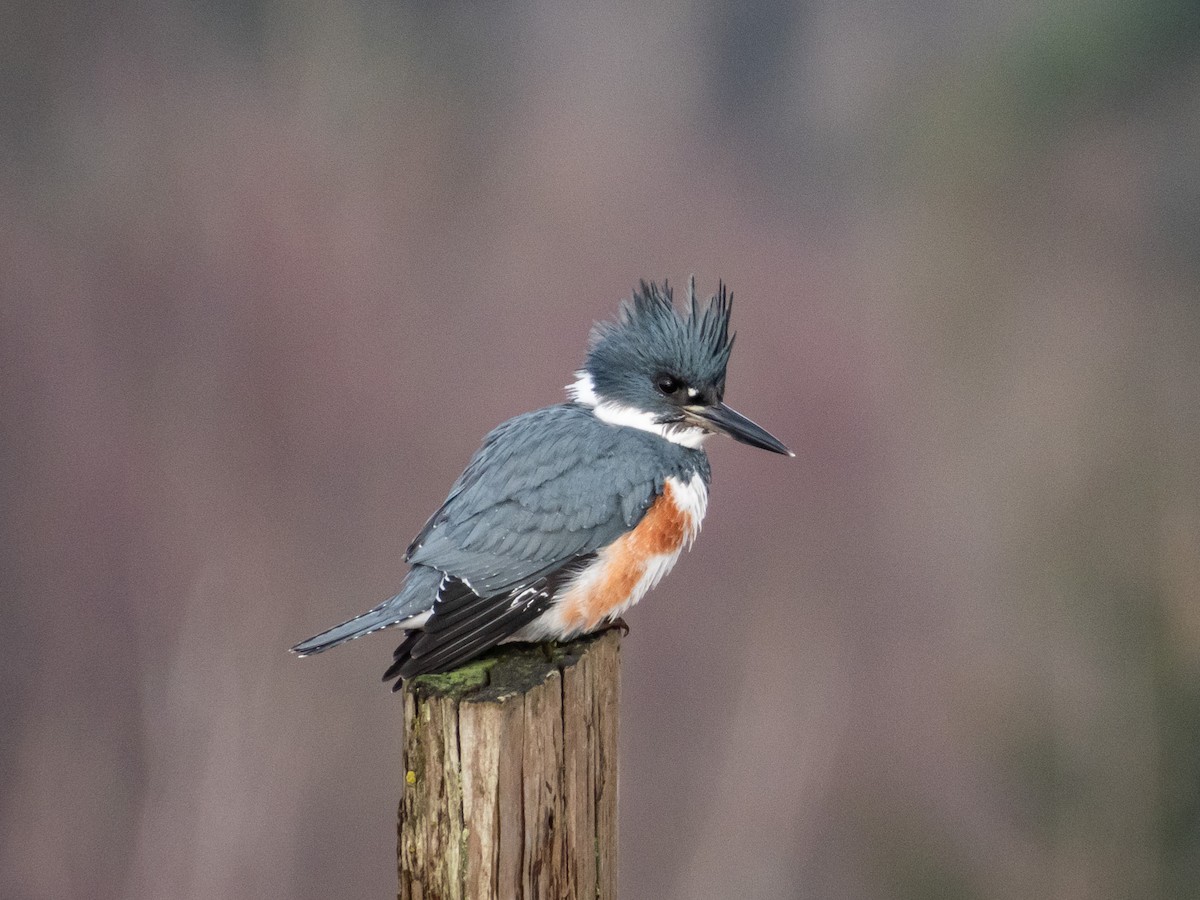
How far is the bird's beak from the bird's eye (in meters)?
0.04

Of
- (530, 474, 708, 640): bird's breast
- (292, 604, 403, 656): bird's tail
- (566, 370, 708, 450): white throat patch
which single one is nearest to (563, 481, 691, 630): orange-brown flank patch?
(530, 474, 708, 640): bird's breast

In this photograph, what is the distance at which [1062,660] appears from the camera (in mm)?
3365

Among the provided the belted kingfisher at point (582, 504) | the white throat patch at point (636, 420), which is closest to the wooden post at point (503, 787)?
the belted kingfisher at point (582, 504)

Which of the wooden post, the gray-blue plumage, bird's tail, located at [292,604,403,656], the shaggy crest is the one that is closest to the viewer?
the wooden post

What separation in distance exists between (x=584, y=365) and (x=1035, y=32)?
74.3 inches

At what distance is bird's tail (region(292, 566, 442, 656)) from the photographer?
5.93 ft

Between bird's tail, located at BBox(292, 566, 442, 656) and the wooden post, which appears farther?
bird's tail, located at BBox(292, 566, 442, 656)

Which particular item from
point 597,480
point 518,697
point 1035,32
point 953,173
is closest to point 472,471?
point 597,480

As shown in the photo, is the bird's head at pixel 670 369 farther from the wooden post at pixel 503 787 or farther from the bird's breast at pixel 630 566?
the wooden post at pixel 503 787

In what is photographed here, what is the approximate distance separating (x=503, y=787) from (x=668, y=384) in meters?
0.76

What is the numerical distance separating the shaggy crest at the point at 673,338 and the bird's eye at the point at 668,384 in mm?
14

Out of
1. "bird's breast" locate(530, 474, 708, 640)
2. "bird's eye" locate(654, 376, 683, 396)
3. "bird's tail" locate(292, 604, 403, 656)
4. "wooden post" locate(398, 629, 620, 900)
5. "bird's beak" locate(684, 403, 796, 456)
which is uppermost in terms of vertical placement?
"bird's eye" locate(654, 376, 683, 396)

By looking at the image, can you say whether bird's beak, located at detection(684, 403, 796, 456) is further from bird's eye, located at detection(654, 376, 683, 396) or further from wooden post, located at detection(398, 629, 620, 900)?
wooden post, located at detection(398, 629, 620, 900)

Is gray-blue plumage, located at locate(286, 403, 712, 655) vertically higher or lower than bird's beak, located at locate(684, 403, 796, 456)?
lower
